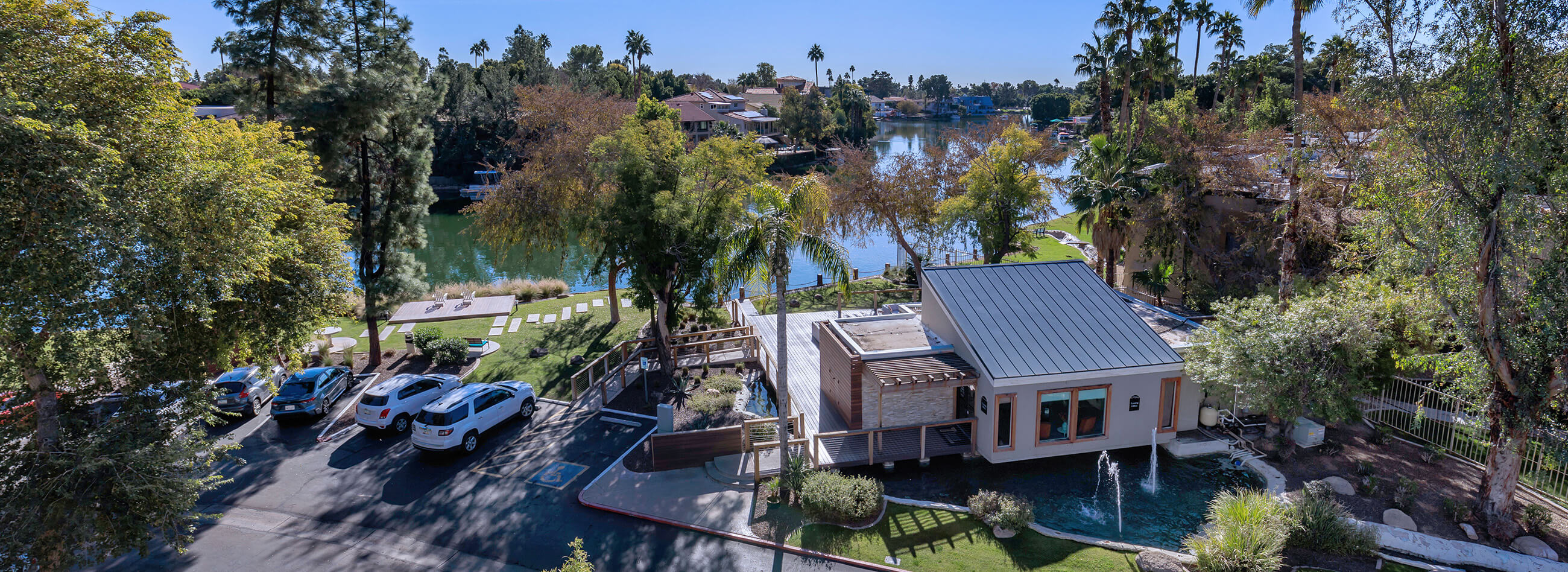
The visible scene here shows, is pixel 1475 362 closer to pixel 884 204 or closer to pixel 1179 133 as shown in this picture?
pixel 1179 133

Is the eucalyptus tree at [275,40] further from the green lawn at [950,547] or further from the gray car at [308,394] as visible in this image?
the green lawn at [950,547]

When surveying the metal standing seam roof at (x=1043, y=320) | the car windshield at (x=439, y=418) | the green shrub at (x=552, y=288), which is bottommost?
the car windshield at (x=439, y=418)

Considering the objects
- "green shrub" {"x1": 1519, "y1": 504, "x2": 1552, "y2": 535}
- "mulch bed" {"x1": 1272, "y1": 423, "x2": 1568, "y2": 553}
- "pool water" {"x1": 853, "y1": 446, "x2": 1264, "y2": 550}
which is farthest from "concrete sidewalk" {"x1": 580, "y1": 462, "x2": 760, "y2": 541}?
"green shrub" {"x1": 1519, "y1": 504, "x2": 1552, "y2": 535}

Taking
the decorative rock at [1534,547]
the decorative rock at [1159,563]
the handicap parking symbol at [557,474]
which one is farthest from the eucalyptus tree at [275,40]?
the decorative rock at [1534,547]

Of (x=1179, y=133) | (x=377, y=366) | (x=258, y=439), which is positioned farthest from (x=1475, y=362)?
(x=377, y=366)

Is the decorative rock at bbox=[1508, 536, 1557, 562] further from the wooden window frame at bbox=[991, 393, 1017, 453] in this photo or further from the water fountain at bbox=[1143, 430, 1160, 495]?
the wooden window frame at bbox=[991, 393, 1017, 453]

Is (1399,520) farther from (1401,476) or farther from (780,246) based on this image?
(780,246)
